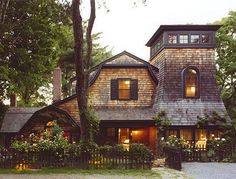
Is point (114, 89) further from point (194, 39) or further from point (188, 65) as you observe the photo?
point (194, 39)

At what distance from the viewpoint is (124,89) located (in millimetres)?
31219

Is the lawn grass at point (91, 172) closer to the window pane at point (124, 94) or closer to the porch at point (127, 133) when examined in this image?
the porch at point (127, 133)

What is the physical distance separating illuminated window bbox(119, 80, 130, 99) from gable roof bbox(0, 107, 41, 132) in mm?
8763

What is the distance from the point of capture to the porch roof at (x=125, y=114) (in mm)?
29172

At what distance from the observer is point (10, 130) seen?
106 ft

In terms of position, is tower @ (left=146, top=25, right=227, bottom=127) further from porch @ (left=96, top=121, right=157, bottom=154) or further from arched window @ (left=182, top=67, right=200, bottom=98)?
porch @ (left=96, top=121, right=157, bottom=154)

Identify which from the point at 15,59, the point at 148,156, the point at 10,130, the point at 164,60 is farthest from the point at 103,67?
the point at 148,156

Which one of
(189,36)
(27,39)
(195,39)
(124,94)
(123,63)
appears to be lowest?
(124,94)

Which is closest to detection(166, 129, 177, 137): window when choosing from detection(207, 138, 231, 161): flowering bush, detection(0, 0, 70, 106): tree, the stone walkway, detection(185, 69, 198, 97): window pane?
detection(185, 69, 198, 97): window pane

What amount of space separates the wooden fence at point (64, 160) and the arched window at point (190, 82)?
10.2 metres

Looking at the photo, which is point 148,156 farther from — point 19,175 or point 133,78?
point 133,78

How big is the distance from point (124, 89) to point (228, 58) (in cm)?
1333

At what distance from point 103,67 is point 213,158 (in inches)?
442

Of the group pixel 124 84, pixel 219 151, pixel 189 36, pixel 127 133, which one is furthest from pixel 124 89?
pixel 219 151
